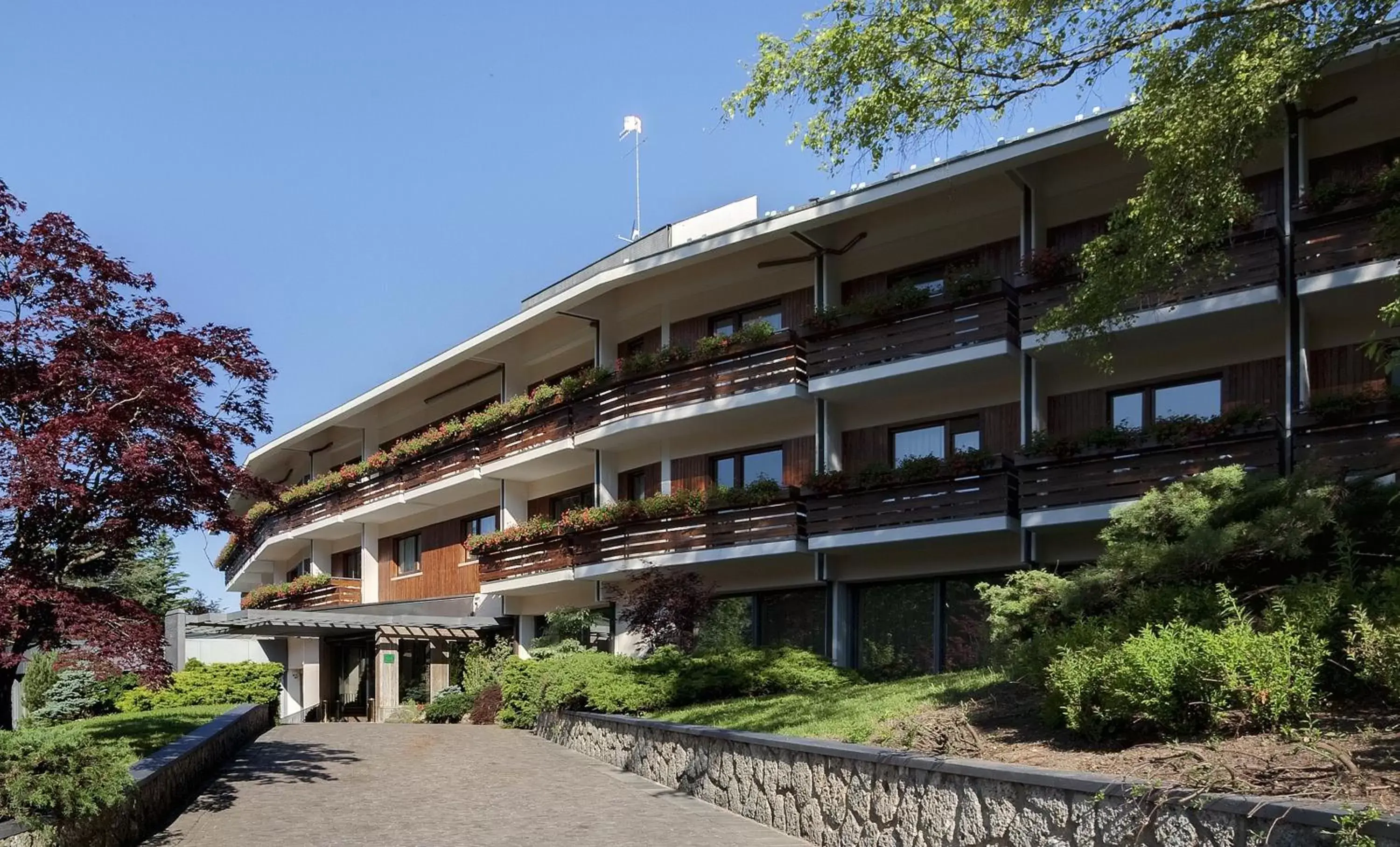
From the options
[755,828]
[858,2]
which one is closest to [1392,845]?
[755,828]

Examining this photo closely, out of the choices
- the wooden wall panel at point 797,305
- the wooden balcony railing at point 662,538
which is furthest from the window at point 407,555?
the wooden wall panel at point 797,305

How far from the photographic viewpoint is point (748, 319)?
2681cm

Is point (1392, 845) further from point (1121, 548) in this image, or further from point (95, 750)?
point (95, 750)

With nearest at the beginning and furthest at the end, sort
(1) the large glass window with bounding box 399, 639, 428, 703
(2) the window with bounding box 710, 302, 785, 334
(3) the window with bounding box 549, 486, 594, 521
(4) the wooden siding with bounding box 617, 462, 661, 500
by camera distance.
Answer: (2) the window with bounding box 710, 302, 785, 334 < (4) the wooden siding with bounding box 617, 462, 661, 500 < (3) the window with bounding box 549, 486, 594, 521 < (1) the large glass window with bounding box 399, 639, 428, 703

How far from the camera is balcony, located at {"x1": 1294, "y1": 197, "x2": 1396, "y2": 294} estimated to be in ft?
57.0

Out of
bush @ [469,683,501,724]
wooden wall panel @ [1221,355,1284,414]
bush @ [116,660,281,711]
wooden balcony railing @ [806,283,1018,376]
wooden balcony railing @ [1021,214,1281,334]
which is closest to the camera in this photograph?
wooden balcony railing @ [1021,214,1281,334]

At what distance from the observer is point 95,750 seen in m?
10.3

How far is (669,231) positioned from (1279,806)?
25781mm

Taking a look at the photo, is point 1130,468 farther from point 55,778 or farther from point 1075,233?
point 55,778

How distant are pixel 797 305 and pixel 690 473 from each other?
173 inches

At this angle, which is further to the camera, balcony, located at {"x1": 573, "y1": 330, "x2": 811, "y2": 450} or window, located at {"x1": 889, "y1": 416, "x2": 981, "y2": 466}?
balcony, located at {"x1": 573, "y1": 330, "x2": 811, "y2": 450}

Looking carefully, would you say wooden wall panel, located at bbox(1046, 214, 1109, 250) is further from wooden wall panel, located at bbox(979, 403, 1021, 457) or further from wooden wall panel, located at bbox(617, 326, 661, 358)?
wooden wall panel, located at bbox(617, 326, 661, 358)

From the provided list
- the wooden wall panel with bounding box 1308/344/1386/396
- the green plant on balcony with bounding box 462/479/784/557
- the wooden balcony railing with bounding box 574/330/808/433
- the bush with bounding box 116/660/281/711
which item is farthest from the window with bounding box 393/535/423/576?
the wooden wall panel with bounding box 1308/344/1386/396

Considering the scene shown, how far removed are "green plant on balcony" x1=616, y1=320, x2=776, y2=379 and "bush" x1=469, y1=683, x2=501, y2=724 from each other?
7344 mm
